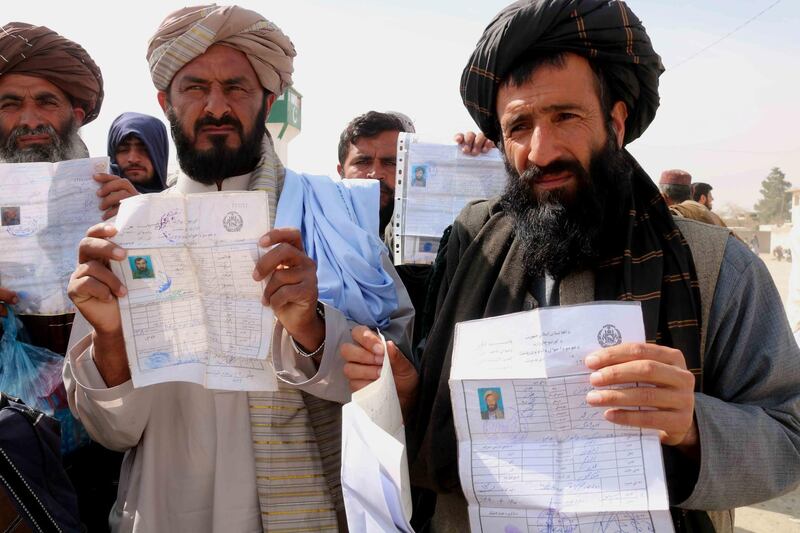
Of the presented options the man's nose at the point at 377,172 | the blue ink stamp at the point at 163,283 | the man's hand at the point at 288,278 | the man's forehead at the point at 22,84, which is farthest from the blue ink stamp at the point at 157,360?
the man's nose at the point at 377,172

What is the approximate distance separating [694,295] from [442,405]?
0.71m

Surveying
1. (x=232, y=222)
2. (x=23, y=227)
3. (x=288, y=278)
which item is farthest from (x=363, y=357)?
(x=23, y=227)

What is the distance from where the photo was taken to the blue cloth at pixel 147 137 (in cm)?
382

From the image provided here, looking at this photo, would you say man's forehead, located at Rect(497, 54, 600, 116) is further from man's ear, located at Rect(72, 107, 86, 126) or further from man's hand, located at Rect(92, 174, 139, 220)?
man's ear, located at Rect(72, 107, 86, 126)

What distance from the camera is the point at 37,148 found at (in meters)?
2.51

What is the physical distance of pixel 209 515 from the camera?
1889 millimetres

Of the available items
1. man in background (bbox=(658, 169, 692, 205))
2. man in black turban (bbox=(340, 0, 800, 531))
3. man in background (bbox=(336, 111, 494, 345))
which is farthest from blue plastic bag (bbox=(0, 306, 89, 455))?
man in background (bbox=(658, 169, 692, 205))

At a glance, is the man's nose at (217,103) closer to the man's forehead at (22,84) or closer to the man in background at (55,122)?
the man in background at (55,122)

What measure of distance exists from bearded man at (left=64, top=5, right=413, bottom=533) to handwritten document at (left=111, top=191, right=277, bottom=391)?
5 cm

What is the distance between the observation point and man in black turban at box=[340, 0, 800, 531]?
1.41 metres

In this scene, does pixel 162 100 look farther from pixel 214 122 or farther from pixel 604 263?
pixel 604 263

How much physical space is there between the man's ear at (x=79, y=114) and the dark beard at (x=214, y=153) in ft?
2.68

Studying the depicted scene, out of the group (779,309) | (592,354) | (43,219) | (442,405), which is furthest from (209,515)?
(779,309)

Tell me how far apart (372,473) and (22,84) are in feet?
7.75
